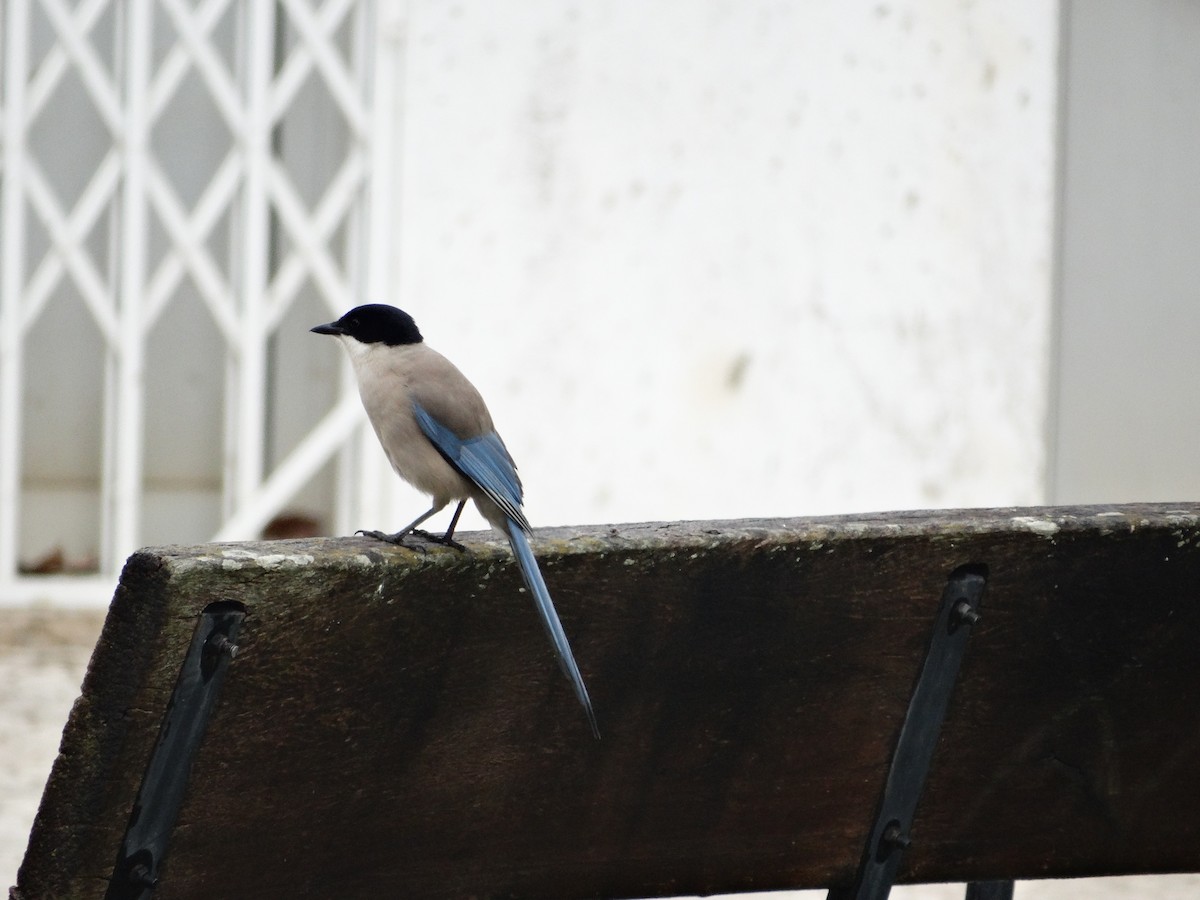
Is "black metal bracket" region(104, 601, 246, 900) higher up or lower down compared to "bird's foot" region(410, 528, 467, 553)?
lower down

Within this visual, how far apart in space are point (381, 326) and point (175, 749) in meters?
1.47

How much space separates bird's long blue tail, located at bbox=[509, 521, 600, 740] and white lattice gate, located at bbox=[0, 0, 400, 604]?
4952 mm

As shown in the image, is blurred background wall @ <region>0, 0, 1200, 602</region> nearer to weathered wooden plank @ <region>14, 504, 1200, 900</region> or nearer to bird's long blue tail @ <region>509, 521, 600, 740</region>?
weathered wooden plank @ <region>14, 504, 1200, 900</region>

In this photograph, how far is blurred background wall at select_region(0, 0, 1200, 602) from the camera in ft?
22.0

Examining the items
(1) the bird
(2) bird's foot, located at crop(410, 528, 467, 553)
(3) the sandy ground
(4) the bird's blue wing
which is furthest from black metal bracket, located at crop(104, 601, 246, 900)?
(3) the sandy ground

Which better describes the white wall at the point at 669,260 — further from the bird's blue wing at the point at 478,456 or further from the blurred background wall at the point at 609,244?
the bird's blue wing at the point at 478,456

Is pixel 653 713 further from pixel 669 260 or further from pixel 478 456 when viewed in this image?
pixel 669 260

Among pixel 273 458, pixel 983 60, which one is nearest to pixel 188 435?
pixel 273 458

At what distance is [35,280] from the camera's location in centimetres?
665

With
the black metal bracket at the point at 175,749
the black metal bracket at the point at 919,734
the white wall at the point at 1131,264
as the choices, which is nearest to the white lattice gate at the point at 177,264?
the white wall at the point at 1131,264

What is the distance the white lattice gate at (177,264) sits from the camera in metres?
6.62

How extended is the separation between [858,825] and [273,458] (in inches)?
203

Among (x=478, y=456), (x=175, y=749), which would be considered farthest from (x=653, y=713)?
(x=478, y=456)

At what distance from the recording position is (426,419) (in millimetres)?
2768
